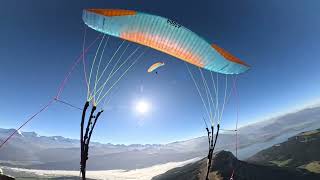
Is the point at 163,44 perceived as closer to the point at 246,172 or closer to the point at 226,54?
the point at 226,54

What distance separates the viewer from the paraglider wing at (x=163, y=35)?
2271cm

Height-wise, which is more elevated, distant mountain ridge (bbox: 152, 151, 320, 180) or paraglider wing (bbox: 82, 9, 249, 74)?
paraglider wing (bbox: 82, 9, 249, 74)

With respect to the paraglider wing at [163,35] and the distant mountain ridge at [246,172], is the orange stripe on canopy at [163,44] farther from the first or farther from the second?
the distant mountain ridge at [246,172]

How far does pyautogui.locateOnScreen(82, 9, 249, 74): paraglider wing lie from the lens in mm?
22711

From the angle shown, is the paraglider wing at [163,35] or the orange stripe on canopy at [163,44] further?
the orange stripe on canopy at [163,44]

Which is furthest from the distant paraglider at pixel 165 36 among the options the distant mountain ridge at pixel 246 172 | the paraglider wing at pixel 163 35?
the distant mountain ridge at pixel 246 172

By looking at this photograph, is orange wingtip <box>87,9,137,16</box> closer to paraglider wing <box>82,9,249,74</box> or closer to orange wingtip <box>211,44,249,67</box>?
paraglider wing <box>82,9,249,74</box>

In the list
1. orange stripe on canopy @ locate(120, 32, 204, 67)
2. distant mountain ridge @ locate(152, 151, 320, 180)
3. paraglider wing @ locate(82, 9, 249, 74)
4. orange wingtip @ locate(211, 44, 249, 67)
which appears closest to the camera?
paraglider wing @ locate(82, 9, 249, 74)

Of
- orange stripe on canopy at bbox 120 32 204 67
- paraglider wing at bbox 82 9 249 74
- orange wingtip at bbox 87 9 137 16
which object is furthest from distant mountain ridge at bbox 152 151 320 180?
orange wingtip at bbox 87 9 137 16

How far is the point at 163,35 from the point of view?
2494 cm

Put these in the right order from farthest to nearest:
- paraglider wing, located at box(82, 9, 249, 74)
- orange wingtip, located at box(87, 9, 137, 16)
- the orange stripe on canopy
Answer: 1. the orange stripe on canopy
2. paraglider wing, located at box(82, 9, 249, 74)
3. orange wingtip, located at box(87, 9, 137, 16)

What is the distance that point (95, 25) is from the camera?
75.8 ft

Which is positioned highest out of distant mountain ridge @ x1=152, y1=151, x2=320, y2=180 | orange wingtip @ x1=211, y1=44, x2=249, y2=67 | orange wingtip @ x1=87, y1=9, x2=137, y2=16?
orange wingtip @ x1=87, y1=9, x2=137, y2=16

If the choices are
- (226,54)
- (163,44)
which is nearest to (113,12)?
(163,44)
